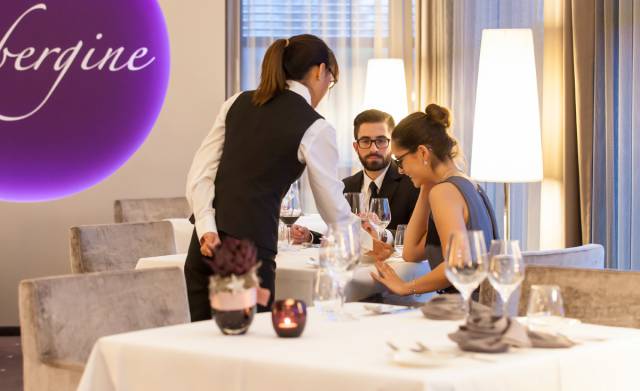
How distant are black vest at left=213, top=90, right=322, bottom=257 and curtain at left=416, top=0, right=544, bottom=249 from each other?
2.94 meters

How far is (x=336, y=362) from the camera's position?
2.09m

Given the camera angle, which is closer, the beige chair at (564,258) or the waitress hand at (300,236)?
the beige chair at (564,258)

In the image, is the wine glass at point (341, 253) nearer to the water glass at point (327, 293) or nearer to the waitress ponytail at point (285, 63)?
the water glass at point (327, 293)

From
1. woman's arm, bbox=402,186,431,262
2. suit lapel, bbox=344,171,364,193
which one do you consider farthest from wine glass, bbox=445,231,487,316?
suit lapel, bbox=344,171,364,193

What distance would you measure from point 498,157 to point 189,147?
224 cm

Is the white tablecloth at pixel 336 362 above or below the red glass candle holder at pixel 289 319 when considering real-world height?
below

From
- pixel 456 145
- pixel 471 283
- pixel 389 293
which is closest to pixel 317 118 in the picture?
pixel 456 145

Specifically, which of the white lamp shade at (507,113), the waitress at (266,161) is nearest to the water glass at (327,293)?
the waitress at (266,161)

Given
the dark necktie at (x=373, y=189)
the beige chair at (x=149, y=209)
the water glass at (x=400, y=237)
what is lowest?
the water glass at (x=400, y=237)

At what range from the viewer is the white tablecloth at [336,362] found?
203 cm

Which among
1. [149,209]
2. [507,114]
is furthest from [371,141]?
[149,209]

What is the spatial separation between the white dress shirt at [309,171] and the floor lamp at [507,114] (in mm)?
1674

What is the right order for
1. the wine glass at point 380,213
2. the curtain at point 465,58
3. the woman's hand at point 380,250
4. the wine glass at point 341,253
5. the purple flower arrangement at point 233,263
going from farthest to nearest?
the curtain at point 465,58 < the wine glass at point 380,213 < the woman's hand at point 380,250 < the wine glass at point 341,253 < the purple flower arrangement at point 233,263

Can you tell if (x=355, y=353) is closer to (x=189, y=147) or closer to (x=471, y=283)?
(x=471, y=283)
